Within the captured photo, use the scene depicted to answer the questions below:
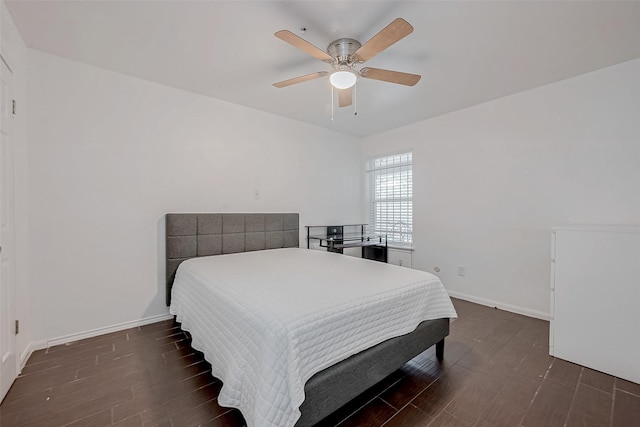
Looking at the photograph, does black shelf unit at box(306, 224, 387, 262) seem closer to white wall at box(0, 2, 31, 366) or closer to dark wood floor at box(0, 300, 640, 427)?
dark wood floor at box(0, 300, 640, 427)

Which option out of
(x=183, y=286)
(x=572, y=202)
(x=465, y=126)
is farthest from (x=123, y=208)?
(x=572, y=202)

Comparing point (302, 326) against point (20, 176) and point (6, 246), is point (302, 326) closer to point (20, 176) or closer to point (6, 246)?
point (6, 246)

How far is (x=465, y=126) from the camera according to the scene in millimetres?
3504

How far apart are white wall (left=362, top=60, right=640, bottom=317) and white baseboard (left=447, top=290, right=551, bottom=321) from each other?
0.01m

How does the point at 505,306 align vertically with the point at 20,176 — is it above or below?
below

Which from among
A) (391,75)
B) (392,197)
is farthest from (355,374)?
(392,197)

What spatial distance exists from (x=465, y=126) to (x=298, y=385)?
3.56 metres

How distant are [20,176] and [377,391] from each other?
3.05 m

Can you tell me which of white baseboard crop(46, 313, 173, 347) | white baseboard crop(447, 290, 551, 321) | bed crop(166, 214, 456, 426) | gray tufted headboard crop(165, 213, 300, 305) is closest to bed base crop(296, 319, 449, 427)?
bed crop(166, 214, 456, 426)

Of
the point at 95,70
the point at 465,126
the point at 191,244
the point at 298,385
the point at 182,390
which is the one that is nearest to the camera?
the point at 298,385

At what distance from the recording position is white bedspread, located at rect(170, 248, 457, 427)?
1.21m

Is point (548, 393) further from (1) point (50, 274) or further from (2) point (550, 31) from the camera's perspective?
(1) point (50, 274)

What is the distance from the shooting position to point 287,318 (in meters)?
1.31

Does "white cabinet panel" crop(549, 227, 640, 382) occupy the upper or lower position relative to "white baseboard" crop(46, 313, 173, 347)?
upper
